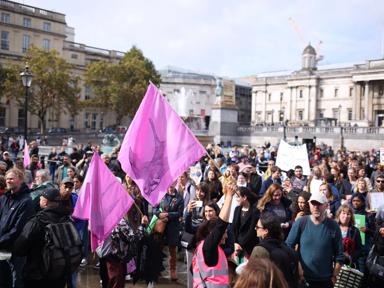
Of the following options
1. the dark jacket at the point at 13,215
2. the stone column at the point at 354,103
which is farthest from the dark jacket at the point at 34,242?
the stone column at the point at 354,103

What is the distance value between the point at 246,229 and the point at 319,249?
1.07 m

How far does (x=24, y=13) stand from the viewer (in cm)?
6219

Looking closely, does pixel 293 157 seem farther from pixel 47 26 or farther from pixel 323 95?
pixel 323 95

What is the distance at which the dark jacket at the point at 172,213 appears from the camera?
839 centimetres

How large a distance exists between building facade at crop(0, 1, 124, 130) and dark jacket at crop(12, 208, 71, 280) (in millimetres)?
56490

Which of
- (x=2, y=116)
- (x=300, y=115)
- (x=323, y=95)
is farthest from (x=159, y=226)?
(x=300, y=115)

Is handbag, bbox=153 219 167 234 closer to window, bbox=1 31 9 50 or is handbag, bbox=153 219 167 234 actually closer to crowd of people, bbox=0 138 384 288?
crowd of people, bbox=0 138 384 288

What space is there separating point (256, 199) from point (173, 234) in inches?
91.8

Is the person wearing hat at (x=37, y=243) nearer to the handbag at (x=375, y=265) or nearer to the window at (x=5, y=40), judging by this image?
the handbag at (x=375, y=265)

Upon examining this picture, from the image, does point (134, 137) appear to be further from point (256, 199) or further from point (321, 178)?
point (321, 178)

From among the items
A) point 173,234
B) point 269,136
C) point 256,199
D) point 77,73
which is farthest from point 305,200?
point 77,73

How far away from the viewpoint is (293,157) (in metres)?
15.3

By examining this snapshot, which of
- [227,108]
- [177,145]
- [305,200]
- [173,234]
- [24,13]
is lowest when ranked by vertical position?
[173,234]

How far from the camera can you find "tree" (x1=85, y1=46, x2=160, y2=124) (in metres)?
59.7
